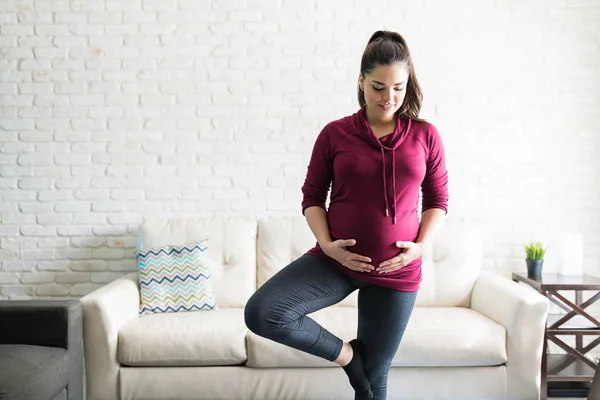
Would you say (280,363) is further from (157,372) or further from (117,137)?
(117,137)

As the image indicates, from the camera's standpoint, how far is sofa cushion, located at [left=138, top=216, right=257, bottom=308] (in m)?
3.48

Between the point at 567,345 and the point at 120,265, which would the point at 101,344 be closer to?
the point at 120,265

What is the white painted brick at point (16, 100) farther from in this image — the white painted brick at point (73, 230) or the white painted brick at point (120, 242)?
the white painted brick at point (120, 242)

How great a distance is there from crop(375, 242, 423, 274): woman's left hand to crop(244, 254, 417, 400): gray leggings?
7 cm

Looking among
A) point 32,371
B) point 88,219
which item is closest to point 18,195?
point 88,219

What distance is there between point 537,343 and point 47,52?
320cm

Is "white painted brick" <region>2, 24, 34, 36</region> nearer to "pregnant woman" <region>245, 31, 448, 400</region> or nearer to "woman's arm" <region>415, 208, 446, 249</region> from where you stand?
"pregnant woman" <region>245, 31, 448, 400</region>

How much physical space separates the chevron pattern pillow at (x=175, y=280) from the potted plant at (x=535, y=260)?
1751 millimetres

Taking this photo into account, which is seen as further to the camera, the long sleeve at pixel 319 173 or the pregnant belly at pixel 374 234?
the long sleeve at pixel 319 173

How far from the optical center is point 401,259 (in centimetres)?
196

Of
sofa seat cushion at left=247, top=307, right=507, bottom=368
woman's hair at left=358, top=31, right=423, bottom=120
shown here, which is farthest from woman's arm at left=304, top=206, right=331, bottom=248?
sofa seat cushion at left=247, top=307, right=507, bottom=368

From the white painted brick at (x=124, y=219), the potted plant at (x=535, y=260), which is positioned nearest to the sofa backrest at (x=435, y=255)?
the potted plant at (x=535, y=260)

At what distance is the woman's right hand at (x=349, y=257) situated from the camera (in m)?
1.93

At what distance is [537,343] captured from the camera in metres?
2.89
